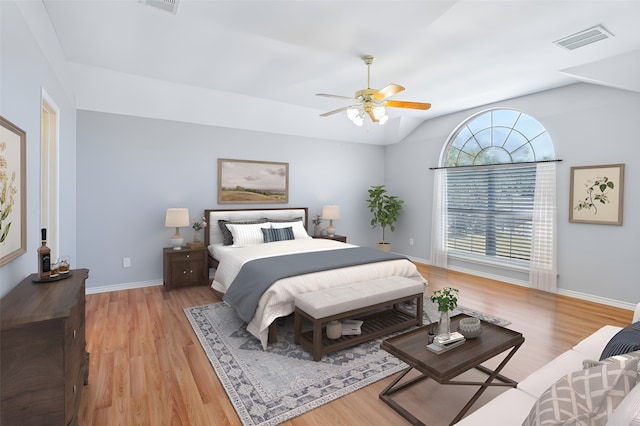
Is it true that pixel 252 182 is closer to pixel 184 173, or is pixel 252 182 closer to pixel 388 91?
pixel 184 173

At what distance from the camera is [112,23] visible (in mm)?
2768

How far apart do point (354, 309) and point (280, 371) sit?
2.63 ft

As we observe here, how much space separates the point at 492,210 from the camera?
5.42 metres

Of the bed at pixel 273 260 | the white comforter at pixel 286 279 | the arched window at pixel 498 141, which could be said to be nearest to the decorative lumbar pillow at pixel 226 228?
the bed at pixel 273 260

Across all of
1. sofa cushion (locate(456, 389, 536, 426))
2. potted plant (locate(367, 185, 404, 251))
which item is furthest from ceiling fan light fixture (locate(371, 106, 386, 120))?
potted plant (locate(367, 185, 404, 251))

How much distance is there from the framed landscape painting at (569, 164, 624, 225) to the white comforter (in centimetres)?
244

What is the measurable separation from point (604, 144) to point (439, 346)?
12.9 feet

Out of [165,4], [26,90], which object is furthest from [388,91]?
[26,90]

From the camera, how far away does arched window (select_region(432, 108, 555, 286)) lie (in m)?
4.90

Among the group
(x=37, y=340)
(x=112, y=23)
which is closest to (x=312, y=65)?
(x=112, y=23)

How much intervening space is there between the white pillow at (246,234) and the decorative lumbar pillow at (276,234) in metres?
0.07

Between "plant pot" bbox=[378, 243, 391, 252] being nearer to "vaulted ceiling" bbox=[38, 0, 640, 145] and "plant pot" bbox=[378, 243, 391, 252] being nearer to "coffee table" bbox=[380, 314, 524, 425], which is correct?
"vaulted ceiling" bbox=[38, 0, 640, 145]

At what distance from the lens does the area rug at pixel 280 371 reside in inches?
82.7

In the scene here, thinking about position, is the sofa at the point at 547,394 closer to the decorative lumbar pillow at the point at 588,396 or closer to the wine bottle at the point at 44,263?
the decorative lumbar pillow at the point at 588,396
